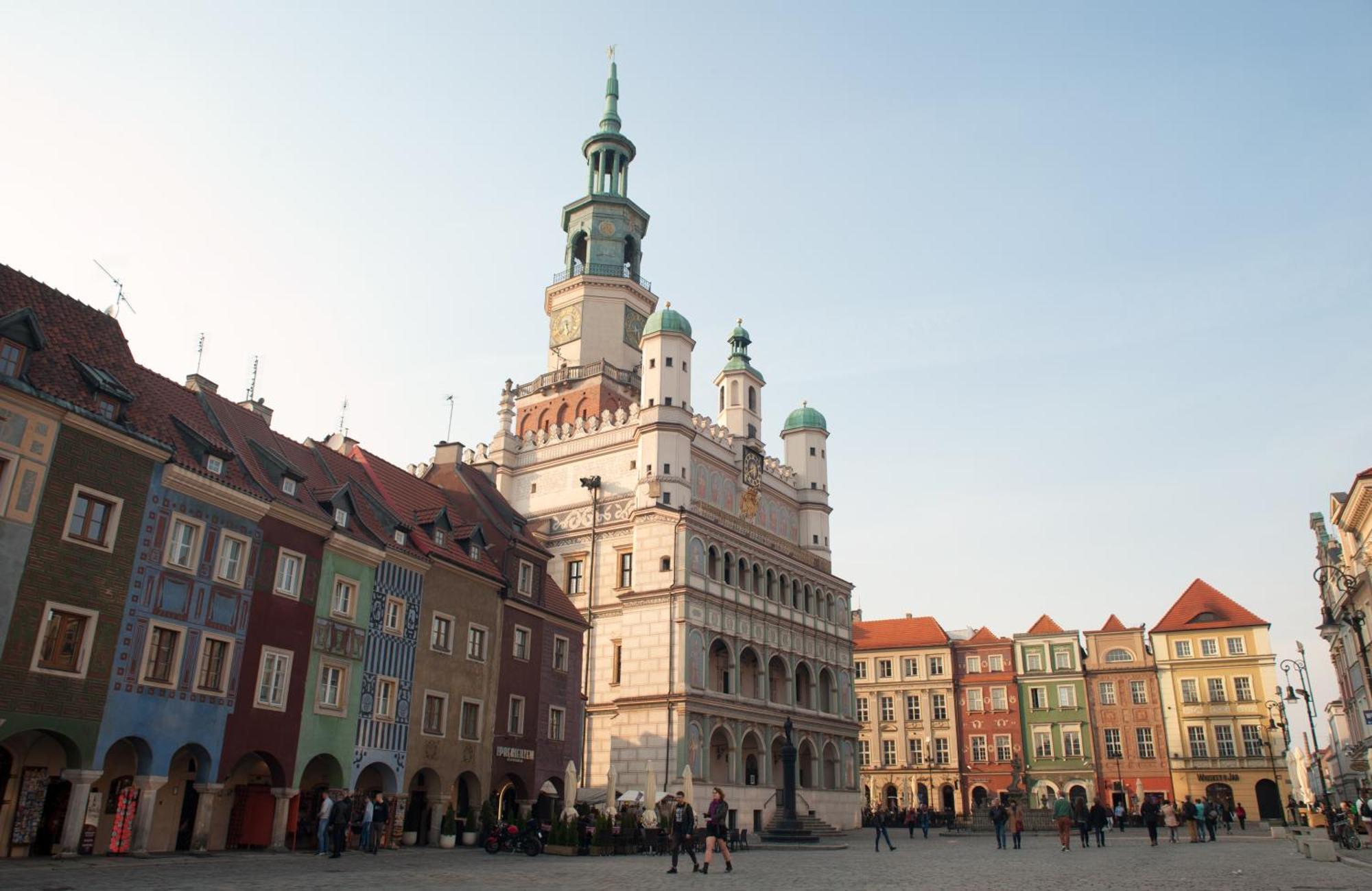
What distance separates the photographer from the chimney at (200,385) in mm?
31984

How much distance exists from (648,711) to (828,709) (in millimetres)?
15687

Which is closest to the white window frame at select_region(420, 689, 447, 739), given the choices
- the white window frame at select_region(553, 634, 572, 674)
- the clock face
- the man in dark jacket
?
the man in dark jacket

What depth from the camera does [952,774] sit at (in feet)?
262

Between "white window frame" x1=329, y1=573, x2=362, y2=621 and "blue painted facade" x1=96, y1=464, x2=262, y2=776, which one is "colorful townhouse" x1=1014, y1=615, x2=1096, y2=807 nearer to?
"white window frame" x1=329, y1=573, x2=362, y2=621

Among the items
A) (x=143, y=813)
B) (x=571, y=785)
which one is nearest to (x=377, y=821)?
(x=143, y=813)

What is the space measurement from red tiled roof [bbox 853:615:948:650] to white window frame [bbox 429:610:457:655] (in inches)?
2127

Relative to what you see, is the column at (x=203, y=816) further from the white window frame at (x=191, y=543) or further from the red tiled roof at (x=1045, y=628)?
the red tiled roof at (x=1045, y=628)

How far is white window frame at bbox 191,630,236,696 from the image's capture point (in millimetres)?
25203

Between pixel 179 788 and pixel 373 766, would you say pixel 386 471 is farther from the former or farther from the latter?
pixel 179 788

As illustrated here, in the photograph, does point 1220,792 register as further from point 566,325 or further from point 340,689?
point 340,689

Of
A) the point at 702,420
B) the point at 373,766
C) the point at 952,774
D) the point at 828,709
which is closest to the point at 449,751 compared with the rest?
the point at 373,766

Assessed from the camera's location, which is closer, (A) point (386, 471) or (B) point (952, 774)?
(A) point (386, 471)

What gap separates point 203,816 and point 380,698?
674 centimetres

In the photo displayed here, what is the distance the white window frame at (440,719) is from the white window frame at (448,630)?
131cm
